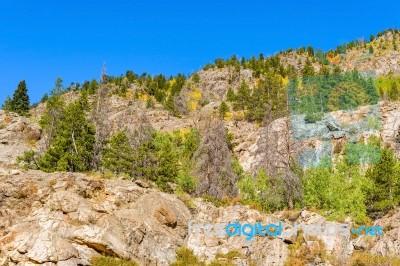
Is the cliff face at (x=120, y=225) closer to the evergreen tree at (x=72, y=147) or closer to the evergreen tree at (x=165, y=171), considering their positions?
the evergreen tree at (x=165, y=171)

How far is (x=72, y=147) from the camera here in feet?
120

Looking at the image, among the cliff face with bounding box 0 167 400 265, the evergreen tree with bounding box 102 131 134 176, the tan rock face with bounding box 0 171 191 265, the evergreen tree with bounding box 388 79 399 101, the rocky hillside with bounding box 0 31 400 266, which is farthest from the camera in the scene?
the evergreen tree with bounding box 388 79 399 101

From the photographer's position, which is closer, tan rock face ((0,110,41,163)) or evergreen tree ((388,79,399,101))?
tan rock face ((0,110,41,163))

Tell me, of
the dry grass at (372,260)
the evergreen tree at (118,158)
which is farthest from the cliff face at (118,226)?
the evergreen tree at (118,158)

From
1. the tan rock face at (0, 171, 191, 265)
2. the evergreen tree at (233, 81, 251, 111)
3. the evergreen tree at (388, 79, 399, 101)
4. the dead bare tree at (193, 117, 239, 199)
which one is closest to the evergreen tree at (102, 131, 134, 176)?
the dead bare tree at (193, 117, 239, 199)

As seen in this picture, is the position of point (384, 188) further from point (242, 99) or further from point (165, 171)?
point (242, 99)

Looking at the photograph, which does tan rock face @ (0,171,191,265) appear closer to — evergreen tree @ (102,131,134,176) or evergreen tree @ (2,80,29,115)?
evergreen tree @ (102,131,134,176)

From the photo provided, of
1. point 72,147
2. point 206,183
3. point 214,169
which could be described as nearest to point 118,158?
point 72,147

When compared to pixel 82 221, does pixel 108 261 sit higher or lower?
lower

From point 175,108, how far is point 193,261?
193 ft

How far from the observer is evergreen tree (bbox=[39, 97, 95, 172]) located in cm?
3341

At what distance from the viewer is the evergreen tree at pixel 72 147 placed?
1315 inches

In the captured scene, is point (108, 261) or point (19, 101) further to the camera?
point (19, 101)

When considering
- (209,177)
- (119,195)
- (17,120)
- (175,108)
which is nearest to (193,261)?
(119,195)
